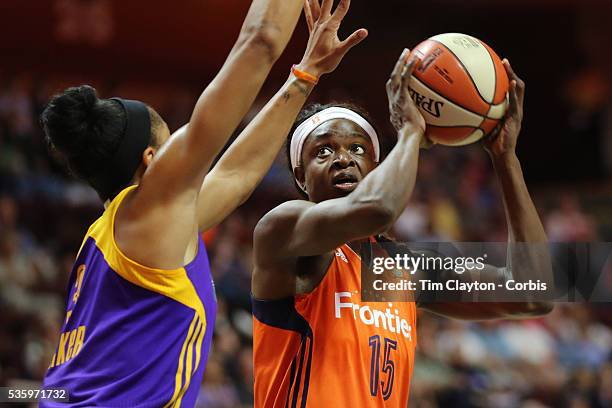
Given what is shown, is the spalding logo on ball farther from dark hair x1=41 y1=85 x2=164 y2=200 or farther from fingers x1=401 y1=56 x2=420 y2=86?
dark hair x1=41 y1=85 x2=164 y2=200

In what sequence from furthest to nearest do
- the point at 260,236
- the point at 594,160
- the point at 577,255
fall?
the point at 594,160
the point at 577,255
the point at 260,236

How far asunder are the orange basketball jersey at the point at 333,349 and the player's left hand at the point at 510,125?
77cm

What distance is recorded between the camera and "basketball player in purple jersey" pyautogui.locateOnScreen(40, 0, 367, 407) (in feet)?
8.93

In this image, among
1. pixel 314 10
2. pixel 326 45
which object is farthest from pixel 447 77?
pixel 314 10

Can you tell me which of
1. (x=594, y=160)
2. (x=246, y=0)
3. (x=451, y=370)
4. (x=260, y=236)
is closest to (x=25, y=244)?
(x=451, y=370)

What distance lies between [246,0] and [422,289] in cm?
1075

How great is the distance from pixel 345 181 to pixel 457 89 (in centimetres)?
57

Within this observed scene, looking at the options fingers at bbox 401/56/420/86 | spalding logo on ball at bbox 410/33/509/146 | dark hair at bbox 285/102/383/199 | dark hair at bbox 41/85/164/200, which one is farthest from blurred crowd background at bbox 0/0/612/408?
dark hair at bbox 41/85/164/200

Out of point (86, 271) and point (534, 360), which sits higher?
point (534, 360)

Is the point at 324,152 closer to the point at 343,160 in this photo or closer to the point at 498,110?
the point at 343,160

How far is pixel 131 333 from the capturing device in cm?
275

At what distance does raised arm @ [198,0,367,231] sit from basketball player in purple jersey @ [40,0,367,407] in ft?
0.91

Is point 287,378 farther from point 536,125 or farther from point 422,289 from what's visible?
point 536,125

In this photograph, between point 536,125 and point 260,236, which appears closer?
point 260,236
